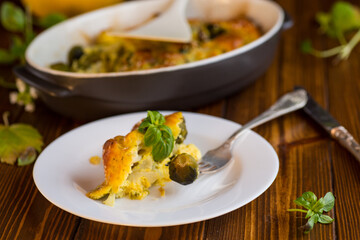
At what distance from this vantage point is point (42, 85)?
5.18ft

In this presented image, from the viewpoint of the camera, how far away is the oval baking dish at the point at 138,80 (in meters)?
1.55

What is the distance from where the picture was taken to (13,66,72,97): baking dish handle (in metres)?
1.55

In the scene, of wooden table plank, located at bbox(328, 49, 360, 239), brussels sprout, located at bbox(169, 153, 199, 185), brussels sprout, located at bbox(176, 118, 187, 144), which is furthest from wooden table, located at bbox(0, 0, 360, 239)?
brussels sprout, located at bbox(176, 118, 187, 144)

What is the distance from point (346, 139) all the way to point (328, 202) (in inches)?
12.6

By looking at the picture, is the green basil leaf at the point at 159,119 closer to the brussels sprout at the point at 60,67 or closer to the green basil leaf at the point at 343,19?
the brussels sprout at the point at 60,67

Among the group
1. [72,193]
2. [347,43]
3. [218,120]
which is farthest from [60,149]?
[347,43]

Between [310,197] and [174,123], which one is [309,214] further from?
[174,123]

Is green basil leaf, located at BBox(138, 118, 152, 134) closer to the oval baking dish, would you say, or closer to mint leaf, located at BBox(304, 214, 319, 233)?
the oval baking dish

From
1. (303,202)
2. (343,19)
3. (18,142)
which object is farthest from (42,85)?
(343,19)

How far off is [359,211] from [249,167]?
27cm

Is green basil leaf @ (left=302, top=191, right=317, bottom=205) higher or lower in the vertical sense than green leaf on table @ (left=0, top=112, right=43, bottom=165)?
higher

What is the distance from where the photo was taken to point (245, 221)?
1.24 m

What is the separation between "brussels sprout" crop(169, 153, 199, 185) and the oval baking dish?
361 mm

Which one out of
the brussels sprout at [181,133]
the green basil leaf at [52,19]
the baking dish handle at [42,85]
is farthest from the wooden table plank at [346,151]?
the green basil leaf at [52,19]
